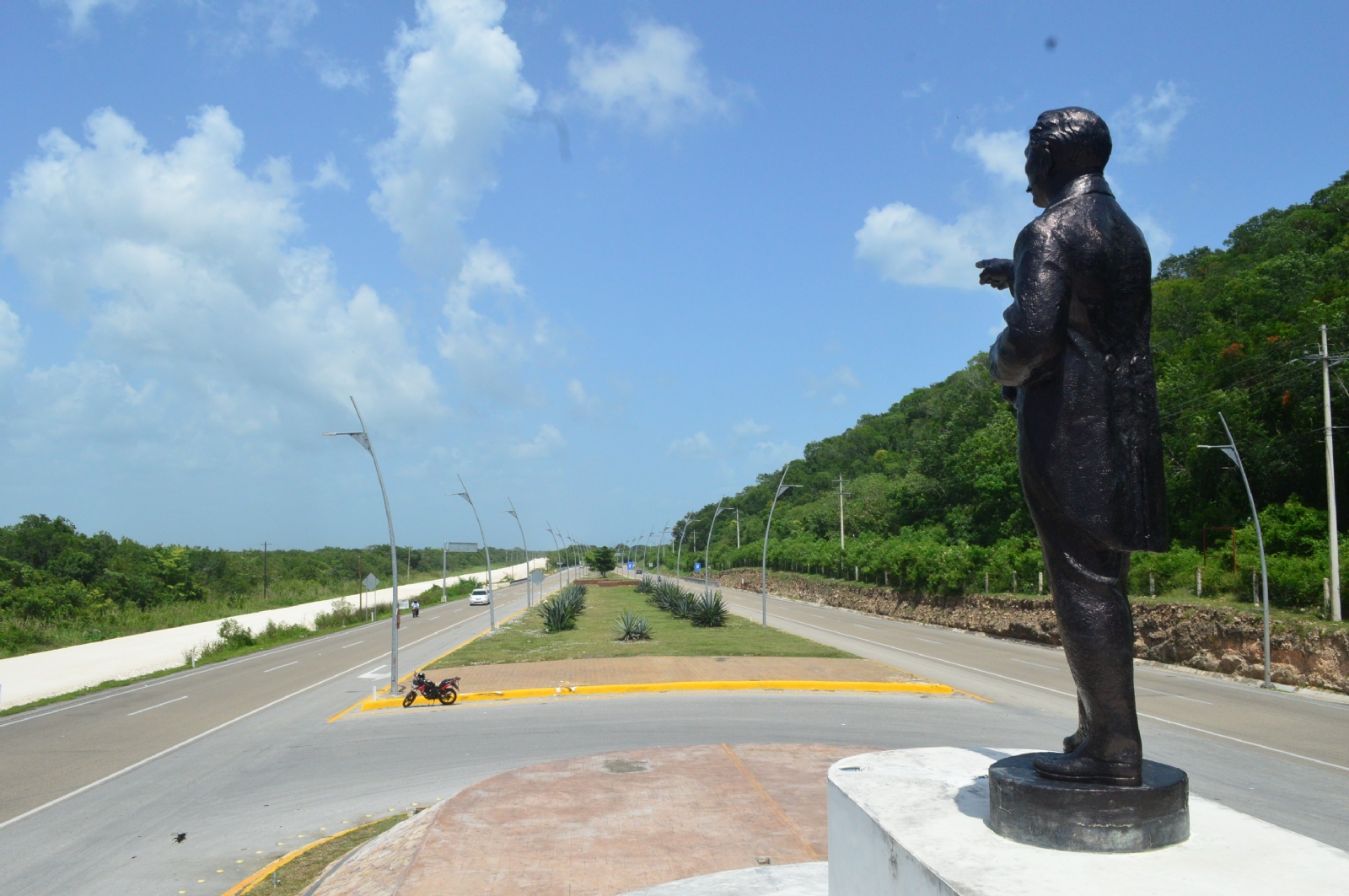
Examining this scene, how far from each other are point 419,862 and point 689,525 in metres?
127

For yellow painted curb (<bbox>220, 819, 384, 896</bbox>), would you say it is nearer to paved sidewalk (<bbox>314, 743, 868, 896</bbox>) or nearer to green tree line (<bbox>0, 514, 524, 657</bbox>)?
paved sidewalk (<bbox>314, 743, 868, 896</bbox>)

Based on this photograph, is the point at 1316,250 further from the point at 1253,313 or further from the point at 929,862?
the point at 929,862

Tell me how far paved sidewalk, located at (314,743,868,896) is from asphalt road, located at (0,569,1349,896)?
1589 millimetres

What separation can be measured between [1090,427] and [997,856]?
211cm

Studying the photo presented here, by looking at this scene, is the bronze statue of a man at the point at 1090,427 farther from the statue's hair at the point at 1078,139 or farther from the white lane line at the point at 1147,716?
the white lane line at the point at 1147,716

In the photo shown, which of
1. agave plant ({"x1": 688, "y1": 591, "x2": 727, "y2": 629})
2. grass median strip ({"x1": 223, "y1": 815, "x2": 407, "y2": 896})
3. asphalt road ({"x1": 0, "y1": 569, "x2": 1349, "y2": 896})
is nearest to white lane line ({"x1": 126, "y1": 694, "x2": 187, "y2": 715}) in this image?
A: asphalt road ({"x1": 0, "y1": 569, "x2": 1349, "y2": 896})

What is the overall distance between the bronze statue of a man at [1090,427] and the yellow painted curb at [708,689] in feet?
51.2

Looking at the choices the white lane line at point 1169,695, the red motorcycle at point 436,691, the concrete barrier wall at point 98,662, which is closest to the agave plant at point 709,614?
the white lane line at point 1169,695

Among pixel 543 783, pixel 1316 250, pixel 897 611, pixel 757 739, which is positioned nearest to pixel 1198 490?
pixel 897 611

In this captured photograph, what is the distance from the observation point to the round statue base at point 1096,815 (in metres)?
3.99

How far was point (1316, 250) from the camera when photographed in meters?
47.7

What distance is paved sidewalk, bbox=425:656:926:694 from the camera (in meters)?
20.9

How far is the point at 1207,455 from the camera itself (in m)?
35.7

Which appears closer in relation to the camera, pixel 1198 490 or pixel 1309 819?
pixel 1309 819
